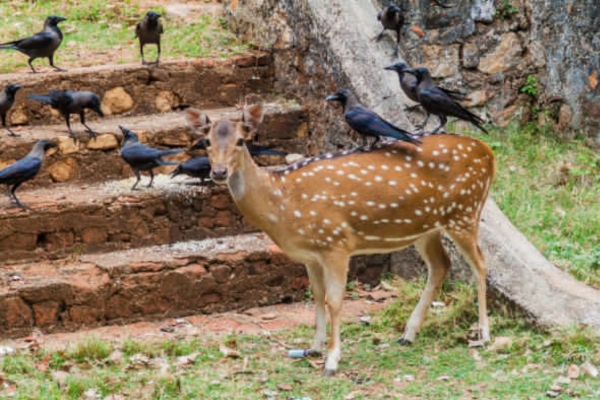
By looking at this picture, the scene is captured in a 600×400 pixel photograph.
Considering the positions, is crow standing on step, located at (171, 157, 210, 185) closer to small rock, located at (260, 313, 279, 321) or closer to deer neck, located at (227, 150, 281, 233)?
small rock, located at (260, 313, 279, 321)

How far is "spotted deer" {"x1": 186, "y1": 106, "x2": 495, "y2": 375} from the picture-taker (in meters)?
6.75

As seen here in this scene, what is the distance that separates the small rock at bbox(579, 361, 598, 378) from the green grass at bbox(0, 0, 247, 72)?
4.85 metres

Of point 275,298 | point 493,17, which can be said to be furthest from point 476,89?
point 275,298

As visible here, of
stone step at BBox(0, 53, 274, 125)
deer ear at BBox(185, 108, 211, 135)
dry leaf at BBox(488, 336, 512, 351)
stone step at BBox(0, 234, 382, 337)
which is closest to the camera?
deer ear at BBox(185, 108, 211, 135)

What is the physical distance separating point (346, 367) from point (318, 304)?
0.48 m

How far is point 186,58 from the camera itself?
32.7 feet

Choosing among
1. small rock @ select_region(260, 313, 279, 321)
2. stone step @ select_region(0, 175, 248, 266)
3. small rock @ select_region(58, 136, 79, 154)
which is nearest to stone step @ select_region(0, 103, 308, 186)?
small rock @ select_region(58, 136, 79, 154)

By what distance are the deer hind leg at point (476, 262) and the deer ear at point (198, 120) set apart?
5.98 ft

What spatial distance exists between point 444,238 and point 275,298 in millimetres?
1383

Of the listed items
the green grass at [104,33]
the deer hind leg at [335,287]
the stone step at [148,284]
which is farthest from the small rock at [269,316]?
the green grass at [104,33]

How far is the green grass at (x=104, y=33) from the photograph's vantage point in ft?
33.1

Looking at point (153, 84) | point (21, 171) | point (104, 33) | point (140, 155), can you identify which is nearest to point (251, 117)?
point (140, 155)

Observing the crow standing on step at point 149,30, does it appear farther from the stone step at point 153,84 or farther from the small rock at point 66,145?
the small rock at point 66,145

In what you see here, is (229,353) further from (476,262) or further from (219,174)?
(476,262)
